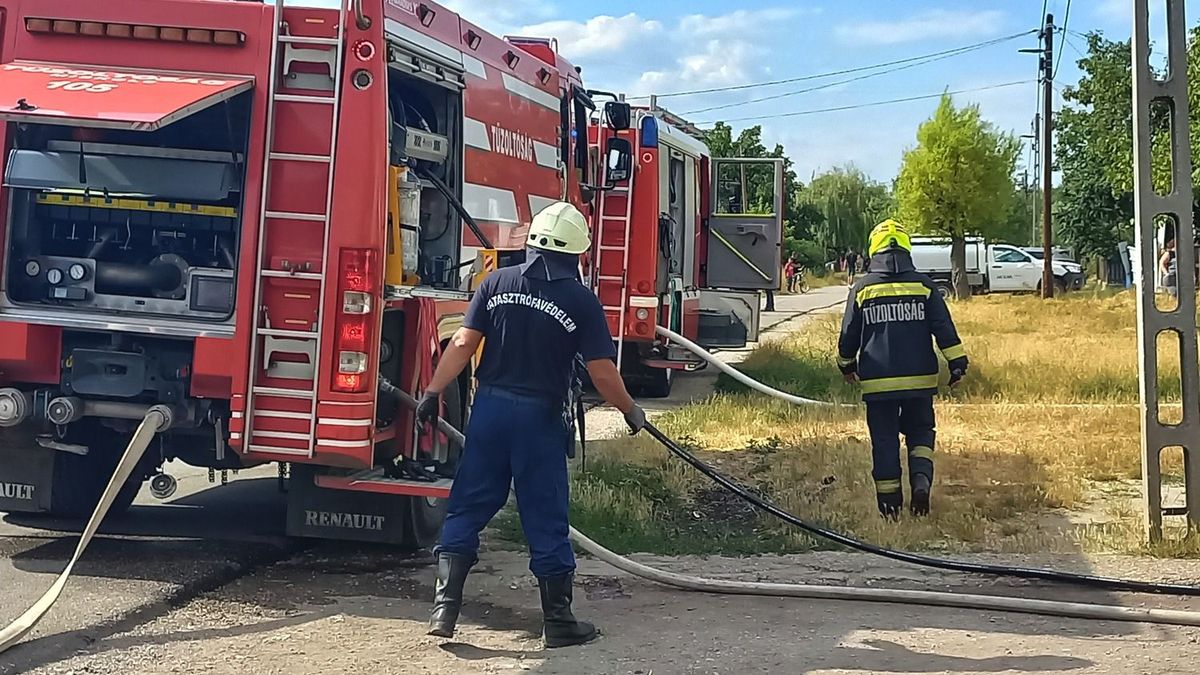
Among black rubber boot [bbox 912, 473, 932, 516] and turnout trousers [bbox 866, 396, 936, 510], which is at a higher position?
turnout trousers [bbox 866, 396, 936, 510]

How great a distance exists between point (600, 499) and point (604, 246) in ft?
17.7

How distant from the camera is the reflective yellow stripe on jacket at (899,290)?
8.14 m

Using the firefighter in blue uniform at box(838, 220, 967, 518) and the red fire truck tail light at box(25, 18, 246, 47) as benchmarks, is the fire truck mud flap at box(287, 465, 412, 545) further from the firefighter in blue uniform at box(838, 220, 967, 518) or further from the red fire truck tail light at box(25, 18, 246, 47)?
the firefighter in blue uniform at box(838, 220, 967, 518)

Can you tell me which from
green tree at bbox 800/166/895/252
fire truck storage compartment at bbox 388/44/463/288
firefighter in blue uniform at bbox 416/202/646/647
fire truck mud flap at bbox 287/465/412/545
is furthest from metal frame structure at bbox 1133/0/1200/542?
green tree at bbox 800/166/895/252

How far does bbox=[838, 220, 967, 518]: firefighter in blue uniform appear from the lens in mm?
8039

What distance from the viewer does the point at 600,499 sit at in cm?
830

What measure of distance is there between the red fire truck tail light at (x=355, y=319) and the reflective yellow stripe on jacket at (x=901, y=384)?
10.7 ft

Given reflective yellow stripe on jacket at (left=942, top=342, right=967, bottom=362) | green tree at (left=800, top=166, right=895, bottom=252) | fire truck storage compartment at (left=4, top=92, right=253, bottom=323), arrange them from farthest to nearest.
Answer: green tree at (left=800, top=166, right=895, bottom=252), reflective yellow stripe on jacket at (left=942, top=342, right=967, bottom=362), fire truck storage compartment at (left=4, top=92, right=253, bottom=323)

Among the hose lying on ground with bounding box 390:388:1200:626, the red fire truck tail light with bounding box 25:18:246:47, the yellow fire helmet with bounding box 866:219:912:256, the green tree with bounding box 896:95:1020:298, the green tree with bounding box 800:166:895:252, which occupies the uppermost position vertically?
the green tree with bounding box 800:166:895:252

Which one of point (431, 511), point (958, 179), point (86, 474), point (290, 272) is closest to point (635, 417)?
point (290, 272)

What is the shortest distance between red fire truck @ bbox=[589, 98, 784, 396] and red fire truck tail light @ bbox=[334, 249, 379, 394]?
454cm

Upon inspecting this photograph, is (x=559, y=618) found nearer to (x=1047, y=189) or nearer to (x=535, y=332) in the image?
(x=535, y=332)

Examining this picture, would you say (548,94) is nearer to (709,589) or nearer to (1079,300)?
(709,589)

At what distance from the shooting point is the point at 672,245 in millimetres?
14523
